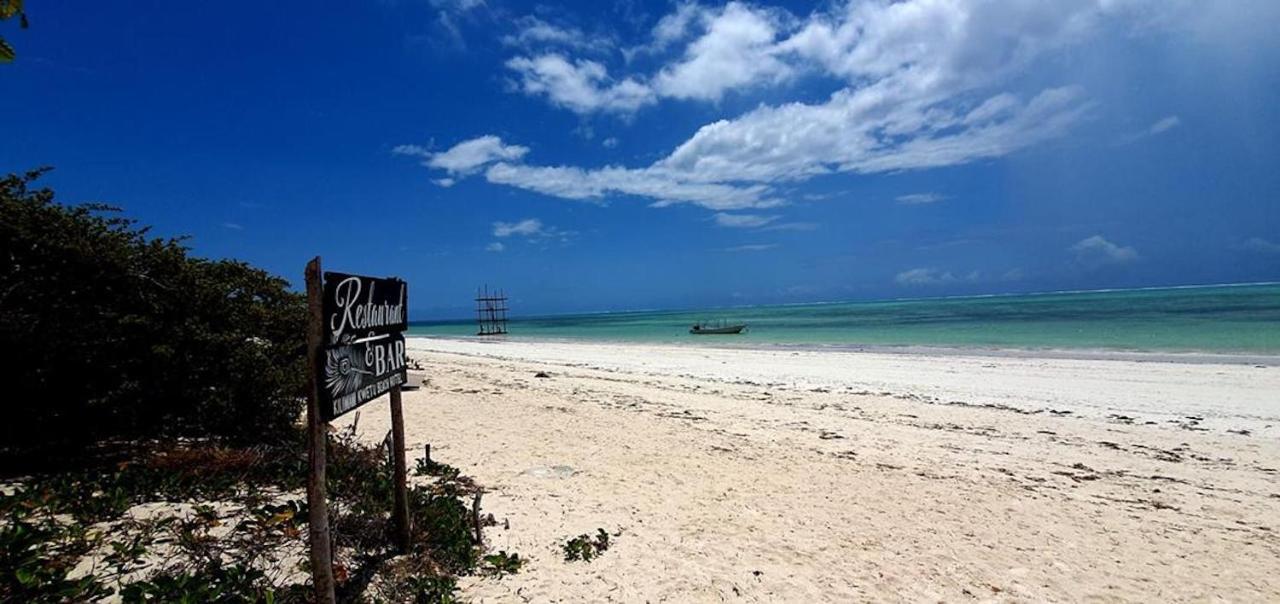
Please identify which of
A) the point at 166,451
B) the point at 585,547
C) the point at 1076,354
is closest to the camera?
the point at 585,547

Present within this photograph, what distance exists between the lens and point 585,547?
4.86 meters

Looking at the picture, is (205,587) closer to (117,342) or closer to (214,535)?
(214,535)

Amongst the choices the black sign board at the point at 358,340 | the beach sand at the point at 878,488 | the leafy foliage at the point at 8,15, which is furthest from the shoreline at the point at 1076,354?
the leafy foliage at the point at 8,15

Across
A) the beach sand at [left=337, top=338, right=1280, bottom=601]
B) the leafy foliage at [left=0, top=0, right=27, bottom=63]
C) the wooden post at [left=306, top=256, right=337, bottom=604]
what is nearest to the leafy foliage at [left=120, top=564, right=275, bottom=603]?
the wooden post at [left=306, top=256, right=337, bottom=604]

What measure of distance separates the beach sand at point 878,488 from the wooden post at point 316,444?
4.54 feet

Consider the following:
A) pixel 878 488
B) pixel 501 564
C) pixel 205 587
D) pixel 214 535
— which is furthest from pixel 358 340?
pixel 878 488

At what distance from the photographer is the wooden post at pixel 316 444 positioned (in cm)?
281

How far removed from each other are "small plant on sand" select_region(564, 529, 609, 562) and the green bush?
12.8ft

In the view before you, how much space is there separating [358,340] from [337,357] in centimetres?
33

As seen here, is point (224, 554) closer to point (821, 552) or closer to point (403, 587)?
point (403, 587)

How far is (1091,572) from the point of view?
4605 millimetres

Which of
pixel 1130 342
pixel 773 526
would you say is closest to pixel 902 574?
pixel 773 526

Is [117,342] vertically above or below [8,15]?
below

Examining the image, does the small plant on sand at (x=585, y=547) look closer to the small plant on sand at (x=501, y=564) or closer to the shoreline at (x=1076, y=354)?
the small plant on sand at (x=501, y=564)
